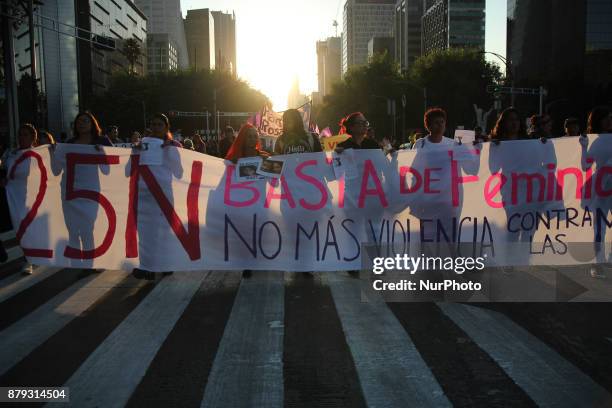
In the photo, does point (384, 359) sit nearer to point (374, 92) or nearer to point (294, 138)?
point (294, 138)

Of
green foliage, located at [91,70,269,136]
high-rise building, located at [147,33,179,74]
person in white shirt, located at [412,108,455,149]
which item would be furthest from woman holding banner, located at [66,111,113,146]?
high-rise building, located at [147,33,179,74]

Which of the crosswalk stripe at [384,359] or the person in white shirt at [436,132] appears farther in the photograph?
the person in white shirt at [436,132]

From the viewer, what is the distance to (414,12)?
648 ft

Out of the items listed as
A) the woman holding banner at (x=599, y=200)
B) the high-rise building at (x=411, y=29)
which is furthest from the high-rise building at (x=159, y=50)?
the woman holding banner at (x=599, y=200)

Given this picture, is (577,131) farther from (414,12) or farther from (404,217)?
(414,12)

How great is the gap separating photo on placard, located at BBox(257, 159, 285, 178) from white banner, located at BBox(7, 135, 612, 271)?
92 millimetres

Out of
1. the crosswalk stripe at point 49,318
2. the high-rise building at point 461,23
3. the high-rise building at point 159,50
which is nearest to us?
the crosswalk stripe at point 49,318

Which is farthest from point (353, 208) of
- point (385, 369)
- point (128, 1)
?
point (128, 1)

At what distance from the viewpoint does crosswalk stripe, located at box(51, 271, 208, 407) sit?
11.8 feet

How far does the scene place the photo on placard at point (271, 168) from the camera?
21.7ft

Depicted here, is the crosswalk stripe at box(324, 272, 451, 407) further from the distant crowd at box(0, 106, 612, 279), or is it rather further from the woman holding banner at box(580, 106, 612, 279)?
the woman holding banner at box(580, 106, 612, 279)

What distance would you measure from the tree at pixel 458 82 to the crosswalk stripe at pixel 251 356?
209 feet

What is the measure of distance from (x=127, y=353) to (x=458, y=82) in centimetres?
6680

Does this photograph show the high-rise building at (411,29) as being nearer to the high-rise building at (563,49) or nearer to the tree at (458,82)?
the high-rise building at (563,49)
